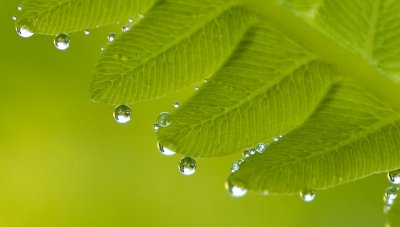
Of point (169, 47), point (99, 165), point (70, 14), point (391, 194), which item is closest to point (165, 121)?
point (169, 47)

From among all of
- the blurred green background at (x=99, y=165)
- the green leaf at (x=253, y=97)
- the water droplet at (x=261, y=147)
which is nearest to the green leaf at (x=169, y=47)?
the green leaf at (x=253, y=97)

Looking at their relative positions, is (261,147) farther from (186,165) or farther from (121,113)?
(121,113)

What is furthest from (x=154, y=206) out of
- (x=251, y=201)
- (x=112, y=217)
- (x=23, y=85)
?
(x=23, y=85)

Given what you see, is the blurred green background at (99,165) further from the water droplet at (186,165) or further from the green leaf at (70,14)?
the green leaf at (70,14)

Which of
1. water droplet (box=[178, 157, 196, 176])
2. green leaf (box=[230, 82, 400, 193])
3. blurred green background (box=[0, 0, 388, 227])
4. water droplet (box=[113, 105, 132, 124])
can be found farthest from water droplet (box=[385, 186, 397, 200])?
blurred green background (box=[0, 0, 388, 227])

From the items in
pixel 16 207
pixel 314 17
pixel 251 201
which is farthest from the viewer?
pixel 251 201

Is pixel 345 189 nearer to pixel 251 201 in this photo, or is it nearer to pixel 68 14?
pixel 251 201
